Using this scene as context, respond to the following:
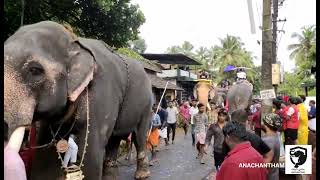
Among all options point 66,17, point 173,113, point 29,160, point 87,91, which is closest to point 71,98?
point 87,91

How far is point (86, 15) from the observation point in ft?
30.6

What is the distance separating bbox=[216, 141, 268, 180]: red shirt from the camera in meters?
3.68

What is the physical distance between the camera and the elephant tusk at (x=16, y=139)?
309cm

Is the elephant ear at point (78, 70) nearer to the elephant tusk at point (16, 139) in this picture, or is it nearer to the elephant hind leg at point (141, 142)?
the elephant tusk at point (16, 139)

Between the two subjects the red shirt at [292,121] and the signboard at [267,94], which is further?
the red shirt at [292,121]

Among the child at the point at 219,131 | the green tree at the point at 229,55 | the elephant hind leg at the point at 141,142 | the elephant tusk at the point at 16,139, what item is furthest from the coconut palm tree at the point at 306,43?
the green tree at the point at 229,55

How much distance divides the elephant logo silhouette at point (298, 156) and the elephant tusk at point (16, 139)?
2693 mm

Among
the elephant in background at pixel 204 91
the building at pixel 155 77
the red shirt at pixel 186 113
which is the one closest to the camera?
the building at pixel 155 77

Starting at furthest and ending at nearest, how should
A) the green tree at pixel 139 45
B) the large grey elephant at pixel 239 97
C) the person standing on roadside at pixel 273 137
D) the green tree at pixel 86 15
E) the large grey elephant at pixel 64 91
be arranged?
the green tree at pixel 139 45 < the large grey elephant at pixel 239 97 < the green tree at pixel 86 15 < the person standing on roadside at pixel 273 137 < the large grey elephant at pixel 64 91

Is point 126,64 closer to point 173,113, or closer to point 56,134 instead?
point 56,134

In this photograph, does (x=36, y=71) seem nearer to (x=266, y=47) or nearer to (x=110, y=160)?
(x=110, y=160)

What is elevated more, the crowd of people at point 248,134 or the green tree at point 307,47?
the green tree at point 307,47

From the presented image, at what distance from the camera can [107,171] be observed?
651cm

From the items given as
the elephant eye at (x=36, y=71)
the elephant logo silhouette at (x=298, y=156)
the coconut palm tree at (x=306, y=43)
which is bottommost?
the elephant logo silhouette at (x=298, y=156)
